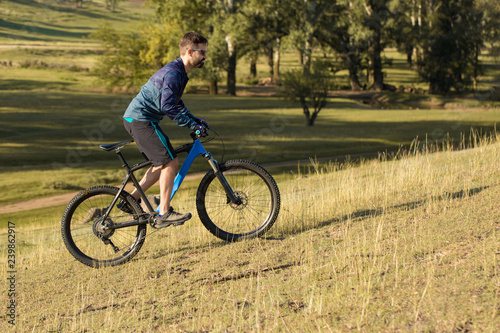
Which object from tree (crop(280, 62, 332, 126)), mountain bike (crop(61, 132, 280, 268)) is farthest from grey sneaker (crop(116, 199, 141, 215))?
tree (crop(280, 62, 332, 126))

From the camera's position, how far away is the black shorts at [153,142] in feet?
18.4

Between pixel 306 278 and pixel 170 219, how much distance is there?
1.80 metres

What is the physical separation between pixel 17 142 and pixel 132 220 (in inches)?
830

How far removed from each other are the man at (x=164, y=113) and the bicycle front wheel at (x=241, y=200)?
1.45 feet

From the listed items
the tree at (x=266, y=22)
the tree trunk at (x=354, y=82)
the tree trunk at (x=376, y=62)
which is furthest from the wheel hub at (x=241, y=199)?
the tree trunk at (x=354, y=82)

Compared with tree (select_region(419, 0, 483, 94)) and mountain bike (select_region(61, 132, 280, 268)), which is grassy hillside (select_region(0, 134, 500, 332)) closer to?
mountain bike (select_region(61, 132, 280, 268))

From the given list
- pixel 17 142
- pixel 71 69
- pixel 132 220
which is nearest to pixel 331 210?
pixel 132 220

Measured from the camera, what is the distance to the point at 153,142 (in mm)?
5629

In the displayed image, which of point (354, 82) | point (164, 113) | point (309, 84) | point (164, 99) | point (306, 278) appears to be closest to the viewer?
point (306, 278)

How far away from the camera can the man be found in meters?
5.54

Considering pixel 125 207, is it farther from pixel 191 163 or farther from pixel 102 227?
pixel 191 163

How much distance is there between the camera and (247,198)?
6.19 m

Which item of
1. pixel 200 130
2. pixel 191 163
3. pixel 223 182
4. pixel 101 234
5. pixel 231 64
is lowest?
pixel 101 234

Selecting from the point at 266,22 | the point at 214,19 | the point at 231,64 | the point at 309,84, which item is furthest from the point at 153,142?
the point at 231,64
